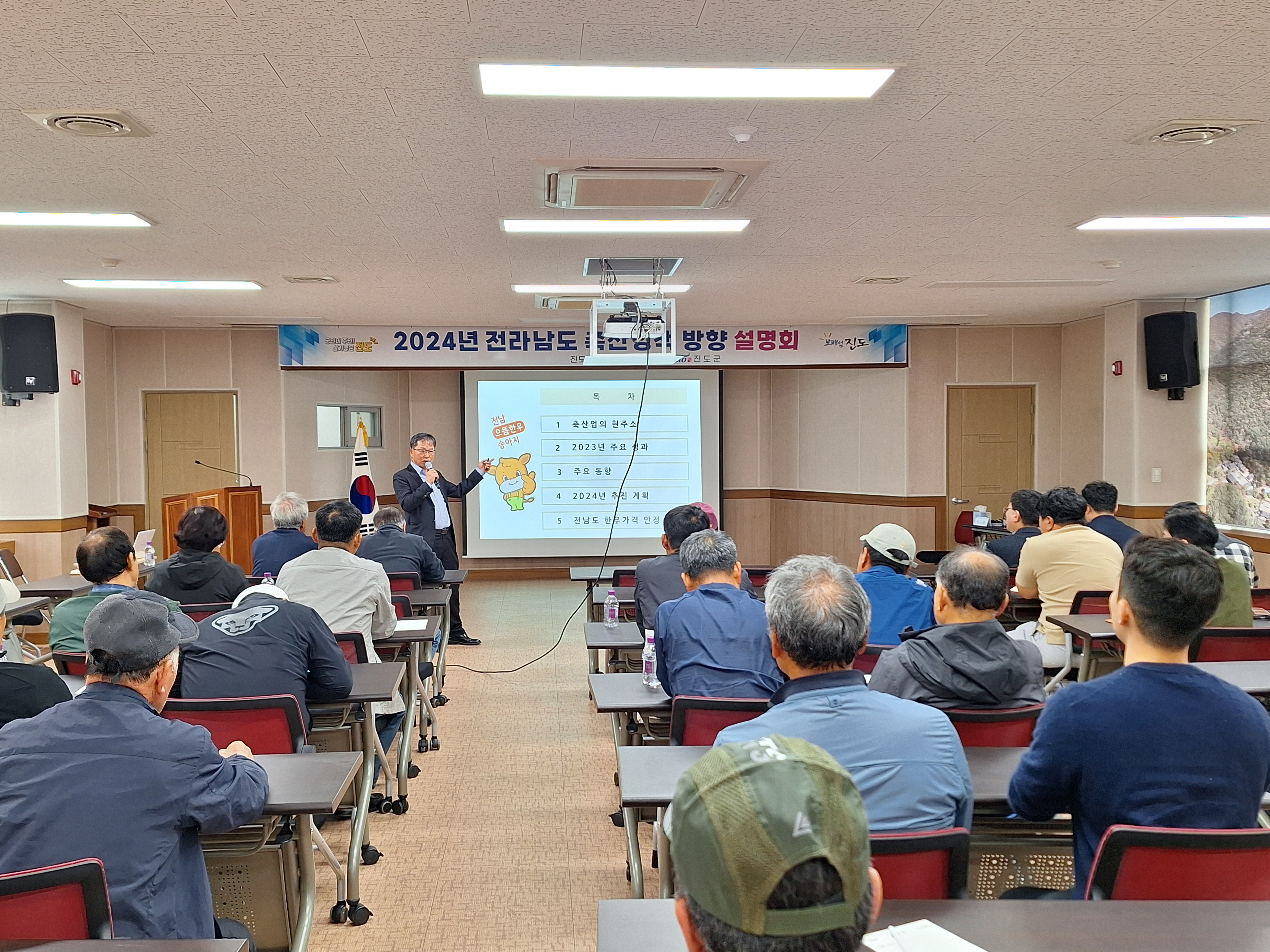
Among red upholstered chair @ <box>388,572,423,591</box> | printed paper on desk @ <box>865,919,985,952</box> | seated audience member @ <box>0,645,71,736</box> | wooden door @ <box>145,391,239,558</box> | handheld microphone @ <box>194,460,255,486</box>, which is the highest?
wooden door @ <box>145,391,239,558</box>

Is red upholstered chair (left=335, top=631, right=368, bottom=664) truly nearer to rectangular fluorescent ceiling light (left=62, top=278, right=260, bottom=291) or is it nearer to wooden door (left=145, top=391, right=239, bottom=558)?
rectangular fluorescent ceiling light (left=62, top=278, right=260, bottom=291)

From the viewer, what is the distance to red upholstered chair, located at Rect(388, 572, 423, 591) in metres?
5.45

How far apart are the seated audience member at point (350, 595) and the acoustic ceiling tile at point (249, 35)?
2014 mm

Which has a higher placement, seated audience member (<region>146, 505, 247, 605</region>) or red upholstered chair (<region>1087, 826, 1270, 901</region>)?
seated audience member (<region>146, 505, 247, 605</region>)

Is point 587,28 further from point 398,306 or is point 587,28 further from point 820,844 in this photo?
point 398,306

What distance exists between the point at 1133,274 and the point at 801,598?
6218mm

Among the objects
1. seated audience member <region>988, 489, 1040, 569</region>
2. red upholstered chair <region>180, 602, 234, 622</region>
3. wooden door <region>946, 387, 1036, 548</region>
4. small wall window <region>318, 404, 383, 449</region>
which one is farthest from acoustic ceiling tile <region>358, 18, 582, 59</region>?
wooden door <region>946, 387, 1036, 548</region>

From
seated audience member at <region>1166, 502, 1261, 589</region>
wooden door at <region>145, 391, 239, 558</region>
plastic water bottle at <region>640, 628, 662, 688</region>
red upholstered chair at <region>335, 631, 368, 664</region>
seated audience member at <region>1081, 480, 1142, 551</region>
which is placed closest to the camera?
plastic water bottle at <region>640, 628, 662, 688</region>

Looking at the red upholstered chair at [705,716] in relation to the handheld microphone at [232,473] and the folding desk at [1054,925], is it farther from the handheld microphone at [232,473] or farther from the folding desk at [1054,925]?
the handheld microphone at [232,473]

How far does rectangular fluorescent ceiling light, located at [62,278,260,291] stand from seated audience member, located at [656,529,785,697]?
5077 millimetres

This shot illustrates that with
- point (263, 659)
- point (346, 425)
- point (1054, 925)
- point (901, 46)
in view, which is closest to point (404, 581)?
point (263, 659)

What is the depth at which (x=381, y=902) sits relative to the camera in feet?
10.6

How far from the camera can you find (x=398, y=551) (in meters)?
5.63

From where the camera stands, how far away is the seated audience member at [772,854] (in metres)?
0.82
